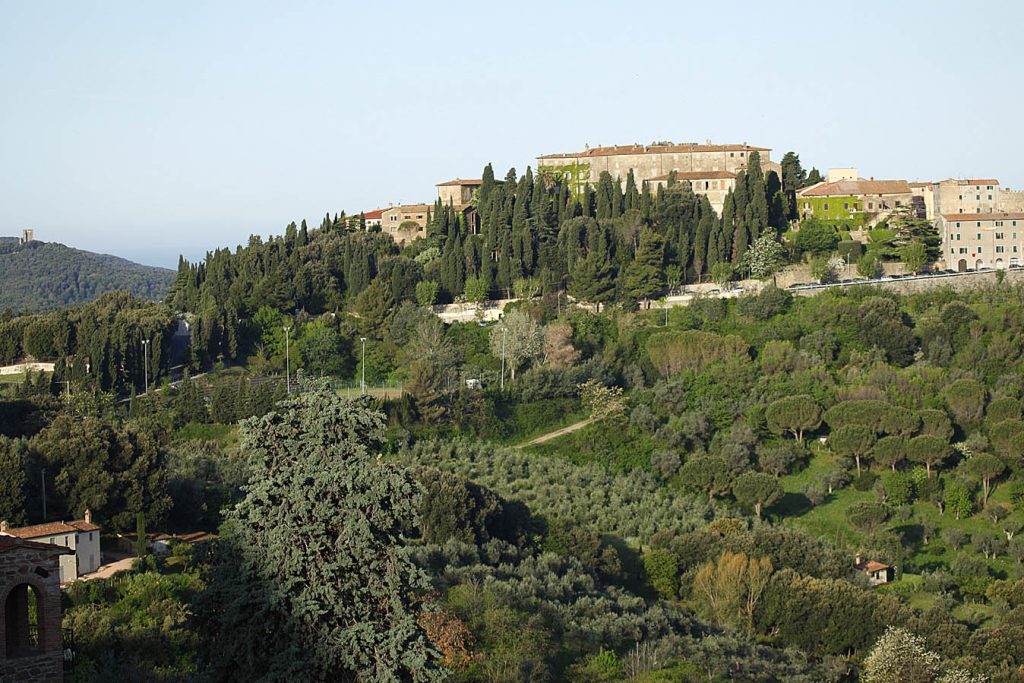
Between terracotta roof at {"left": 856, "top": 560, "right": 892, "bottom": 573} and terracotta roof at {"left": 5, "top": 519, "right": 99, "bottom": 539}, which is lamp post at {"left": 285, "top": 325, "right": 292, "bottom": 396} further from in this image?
terracotta roof at {"left": 856, "top": 560, "right": 892, "bottom": 573}

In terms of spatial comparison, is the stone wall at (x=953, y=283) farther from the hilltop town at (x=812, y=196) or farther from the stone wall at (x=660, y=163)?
the stone wall at (x=660, y=163)

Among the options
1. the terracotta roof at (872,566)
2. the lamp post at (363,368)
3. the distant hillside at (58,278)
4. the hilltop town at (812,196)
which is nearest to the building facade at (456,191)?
the hilltop town at (812,196)

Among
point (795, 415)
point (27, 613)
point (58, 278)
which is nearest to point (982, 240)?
point (795, 415)

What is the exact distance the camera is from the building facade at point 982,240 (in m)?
52.1

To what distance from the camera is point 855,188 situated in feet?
183

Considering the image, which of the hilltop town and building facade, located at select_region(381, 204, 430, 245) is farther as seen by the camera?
building facade, located at select_region(381, 204, 430, 245)

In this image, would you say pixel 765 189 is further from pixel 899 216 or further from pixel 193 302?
pixel 193 302

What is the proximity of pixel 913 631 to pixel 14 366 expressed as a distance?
29.7 m

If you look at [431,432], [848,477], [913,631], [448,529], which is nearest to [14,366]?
[431,432]

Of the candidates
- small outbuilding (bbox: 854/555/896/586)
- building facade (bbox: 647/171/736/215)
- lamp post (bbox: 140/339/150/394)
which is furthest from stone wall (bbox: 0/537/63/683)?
building facade (bbox: 647/171/736/215)

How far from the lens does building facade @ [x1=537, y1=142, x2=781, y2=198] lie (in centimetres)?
5844

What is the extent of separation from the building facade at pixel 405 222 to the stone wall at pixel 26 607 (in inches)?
1733

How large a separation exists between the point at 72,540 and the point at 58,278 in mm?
112145

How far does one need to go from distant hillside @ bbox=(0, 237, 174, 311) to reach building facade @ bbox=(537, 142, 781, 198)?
220 feet
